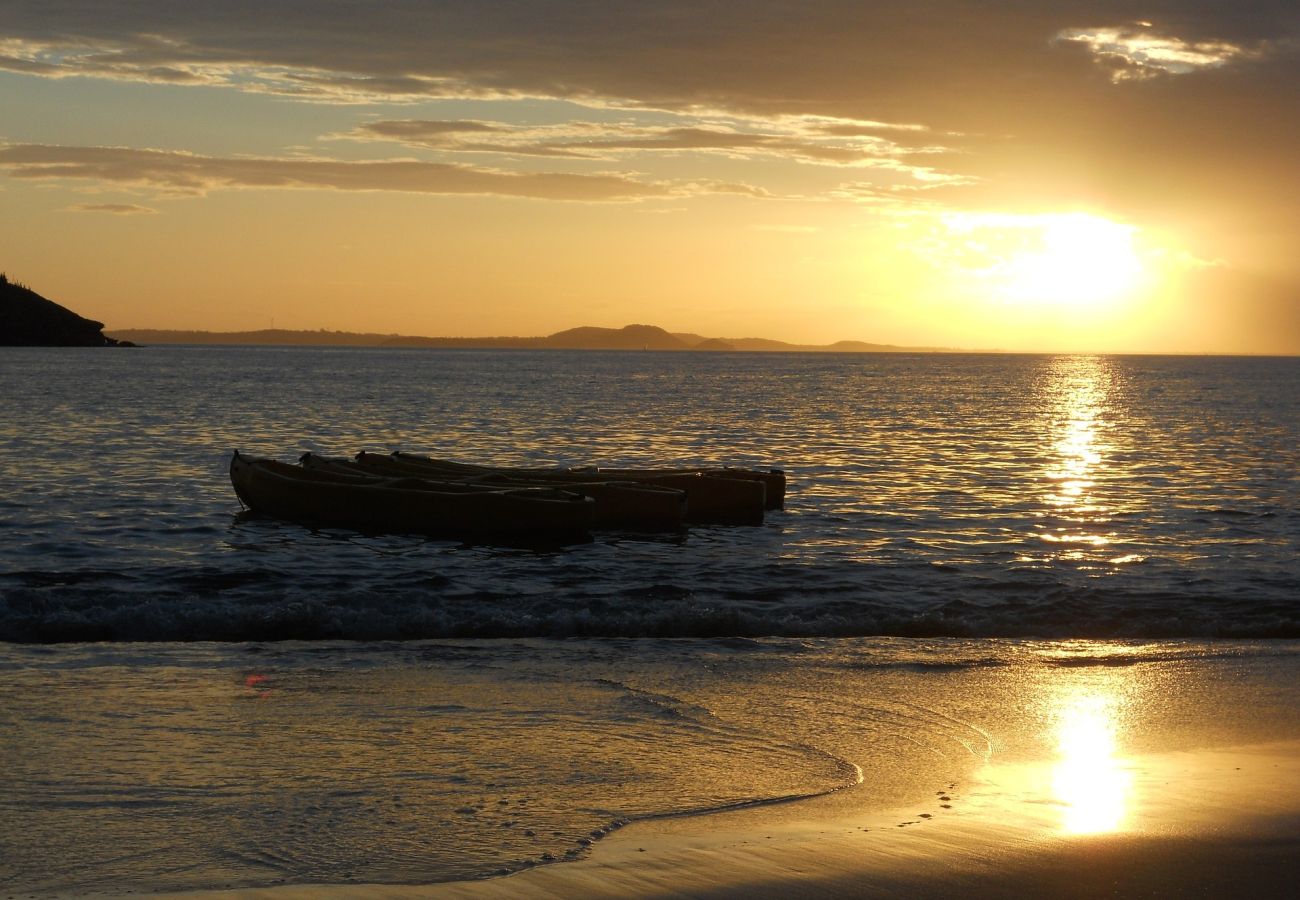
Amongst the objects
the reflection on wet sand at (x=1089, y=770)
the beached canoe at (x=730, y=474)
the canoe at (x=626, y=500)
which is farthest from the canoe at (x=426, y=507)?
the reflection on wet sand at (x=1089, y=770)

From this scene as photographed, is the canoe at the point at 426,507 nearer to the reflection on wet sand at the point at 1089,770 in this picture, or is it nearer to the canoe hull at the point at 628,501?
the canoe hull at the point at 628,501

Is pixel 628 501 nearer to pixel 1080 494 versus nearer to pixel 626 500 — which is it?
pixel 626 500

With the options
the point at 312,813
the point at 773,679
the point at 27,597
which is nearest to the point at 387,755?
the point at 312,813

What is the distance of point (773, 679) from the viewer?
Result: 11.1 m

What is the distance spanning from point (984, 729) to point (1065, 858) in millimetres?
3007

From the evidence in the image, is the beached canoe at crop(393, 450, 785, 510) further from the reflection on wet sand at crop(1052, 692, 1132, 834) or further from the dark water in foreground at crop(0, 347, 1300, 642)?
the reflection on wet sand at crop(1052, 692, 1132, 834)

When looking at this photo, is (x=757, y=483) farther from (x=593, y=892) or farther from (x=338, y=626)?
(x=593, y=892)

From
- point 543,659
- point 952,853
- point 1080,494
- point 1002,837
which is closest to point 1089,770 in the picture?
point 1002,837

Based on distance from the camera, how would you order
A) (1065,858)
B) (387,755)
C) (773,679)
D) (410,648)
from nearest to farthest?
(1065,858) → (387,755) → (773,679) → (410,648)

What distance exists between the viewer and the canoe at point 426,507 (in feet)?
71.3

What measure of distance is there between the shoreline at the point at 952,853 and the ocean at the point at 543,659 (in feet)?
0.93

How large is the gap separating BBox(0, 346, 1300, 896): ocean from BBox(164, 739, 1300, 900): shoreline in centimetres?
28

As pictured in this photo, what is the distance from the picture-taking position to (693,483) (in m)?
26.4

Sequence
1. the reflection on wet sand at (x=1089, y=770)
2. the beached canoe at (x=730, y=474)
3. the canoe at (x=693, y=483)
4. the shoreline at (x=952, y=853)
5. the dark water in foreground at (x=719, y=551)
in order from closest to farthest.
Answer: the shoreline at (x=952, y=853) < the reflection on wet sand at (x=1089, y=770) < the dark water in foreground at (x=719, y=551) < the canoe at (x=693, y=483) < the beached canoe at (x=730, y=474)
